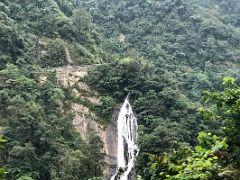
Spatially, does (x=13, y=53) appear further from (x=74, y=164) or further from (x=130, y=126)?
(x=74, y=164)

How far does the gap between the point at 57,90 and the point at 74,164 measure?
796cm

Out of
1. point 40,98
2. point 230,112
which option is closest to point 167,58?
point 40,98

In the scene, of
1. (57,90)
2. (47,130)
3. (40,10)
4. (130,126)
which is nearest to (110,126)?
(130,126)

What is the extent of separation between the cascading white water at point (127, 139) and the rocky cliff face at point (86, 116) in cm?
35

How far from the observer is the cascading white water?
28234mm

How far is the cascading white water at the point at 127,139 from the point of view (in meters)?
28.2

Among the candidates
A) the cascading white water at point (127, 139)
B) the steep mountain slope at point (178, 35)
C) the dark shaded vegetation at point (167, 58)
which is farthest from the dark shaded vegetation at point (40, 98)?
the steep mountain slope at point (178, 35)

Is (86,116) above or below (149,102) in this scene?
below

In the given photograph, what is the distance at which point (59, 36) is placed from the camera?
37750mm

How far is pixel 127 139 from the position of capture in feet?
99.5

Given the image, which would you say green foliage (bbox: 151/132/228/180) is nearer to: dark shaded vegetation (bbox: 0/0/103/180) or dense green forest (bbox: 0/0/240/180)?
dense green forest (bbox: 0/0/240/180)

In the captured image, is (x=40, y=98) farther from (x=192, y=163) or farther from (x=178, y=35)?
(x=192, y=163)

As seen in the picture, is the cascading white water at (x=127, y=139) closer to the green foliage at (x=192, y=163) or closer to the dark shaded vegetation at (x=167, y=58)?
the dark shaded vegetation at (x=167, y=58)

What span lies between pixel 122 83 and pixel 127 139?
15.9 ft
